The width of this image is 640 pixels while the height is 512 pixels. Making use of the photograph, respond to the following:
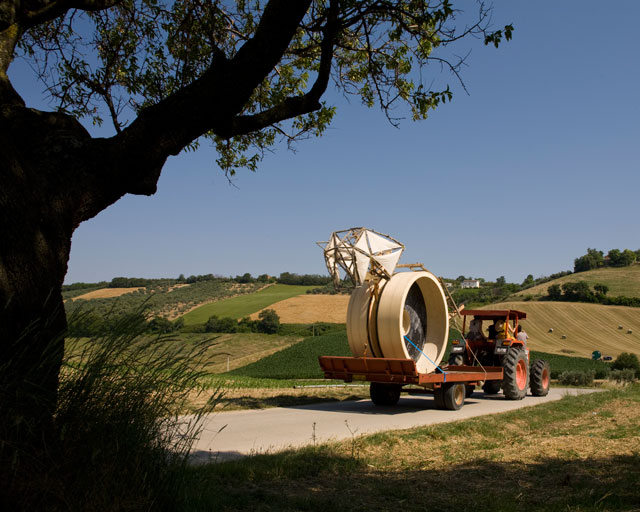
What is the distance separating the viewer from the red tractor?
1450 cm

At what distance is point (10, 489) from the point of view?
2867 millimetres

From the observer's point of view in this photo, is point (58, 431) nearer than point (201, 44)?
Yes

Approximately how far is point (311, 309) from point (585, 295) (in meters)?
32.4

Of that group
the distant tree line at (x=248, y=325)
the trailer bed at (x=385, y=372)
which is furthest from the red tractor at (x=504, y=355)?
the distant tree line at (x=248, y=325)

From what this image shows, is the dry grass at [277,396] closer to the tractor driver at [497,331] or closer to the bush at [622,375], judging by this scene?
the tractor driver at [497,331]

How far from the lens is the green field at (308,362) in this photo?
94.6ft

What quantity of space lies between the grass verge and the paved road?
87cm

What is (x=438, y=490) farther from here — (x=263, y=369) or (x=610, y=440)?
(x=263, y=369)

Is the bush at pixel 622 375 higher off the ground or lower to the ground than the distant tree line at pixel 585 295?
lower

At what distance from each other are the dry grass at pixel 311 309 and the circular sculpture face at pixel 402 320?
44.8 meters

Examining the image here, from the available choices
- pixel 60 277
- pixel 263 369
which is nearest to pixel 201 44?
pixel 60 277

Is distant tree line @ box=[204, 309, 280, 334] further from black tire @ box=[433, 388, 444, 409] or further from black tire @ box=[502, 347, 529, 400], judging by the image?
black tire @ box=[433, 388, 444, 409]

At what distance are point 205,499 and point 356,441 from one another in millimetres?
3718

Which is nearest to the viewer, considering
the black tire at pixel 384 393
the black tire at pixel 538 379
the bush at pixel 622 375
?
the black tire at pixel 384 393
